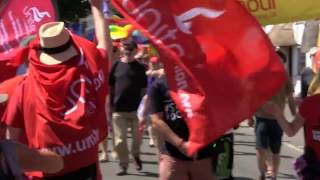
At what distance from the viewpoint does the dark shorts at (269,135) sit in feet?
30.2

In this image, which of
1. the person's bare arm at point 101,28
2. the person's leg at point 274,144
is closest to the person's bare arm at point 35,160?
the person's bare arm at point 101,28

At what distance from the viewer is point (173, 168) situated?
5738 millimetres

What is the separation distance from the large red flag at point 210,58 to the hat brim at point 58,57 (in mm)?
384

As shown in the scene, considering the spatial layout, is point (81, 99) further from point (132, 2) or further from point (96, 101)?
point (132, 2)

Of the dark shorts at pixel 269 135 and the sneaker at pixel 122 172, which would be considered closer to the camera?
the dark shorts at pixel 269 135

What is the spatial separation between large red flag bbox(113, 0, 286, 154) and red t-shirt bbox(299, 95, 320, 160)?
62 cm

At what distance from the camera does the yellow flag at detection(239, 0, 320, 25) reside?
218 inches

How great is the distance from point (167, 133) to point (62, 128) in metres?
1.41

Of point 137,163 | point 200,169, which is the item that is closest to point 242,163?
point 137,163

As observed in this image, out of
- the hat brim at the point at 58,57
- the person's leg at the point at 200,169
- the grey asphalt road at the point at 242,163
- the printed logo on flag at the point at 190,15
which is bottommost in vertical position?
the grey asphalt road at the point at 242,163

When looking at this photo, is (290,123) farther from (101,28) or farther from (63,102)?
(63,102)

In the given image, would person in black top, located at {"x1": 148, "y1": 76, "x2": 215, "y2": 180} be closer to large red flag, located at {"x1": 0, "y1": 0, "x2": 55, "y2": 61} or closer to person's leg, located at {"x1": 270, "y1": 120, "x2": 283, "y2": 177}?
large red flag, located at {"x1": 0, "y1": 0, "x2": 55, "y2": 61}

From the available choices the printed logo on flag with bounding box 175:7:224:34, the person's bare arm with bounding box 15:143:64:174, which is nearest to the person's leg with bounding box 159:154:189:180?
the printed logo on flag with bounding box 175:7:224:34

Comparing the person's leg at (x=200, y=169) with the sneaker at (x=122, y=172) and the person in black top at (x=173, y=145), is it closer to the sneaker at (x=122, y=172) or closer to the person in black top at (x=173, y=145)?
the person in black top at (x=173, y=145)
